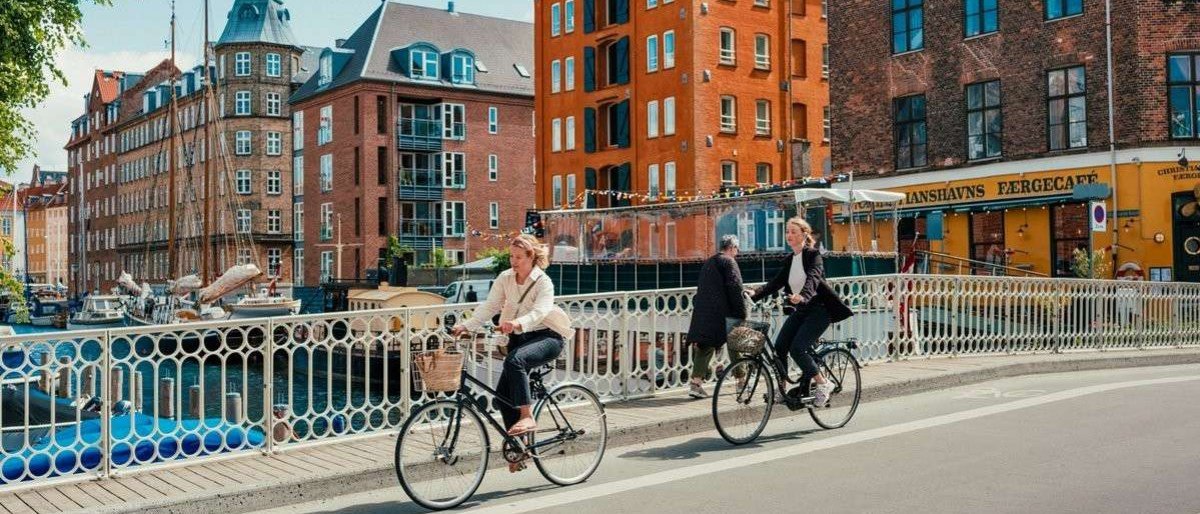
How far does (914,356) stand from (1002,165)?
18521 millimetres

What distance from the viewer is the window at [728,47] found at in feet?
168

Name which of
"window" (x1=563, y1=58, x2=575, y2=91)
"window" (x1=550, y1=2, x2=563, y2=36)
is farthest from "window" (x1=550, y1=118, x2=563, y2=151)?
"window" (x1=550, y1=2, x2=563, y2=36)

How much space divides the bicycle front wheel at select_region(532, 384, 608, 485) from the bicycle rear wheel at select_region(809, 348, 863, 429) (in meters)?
2.80

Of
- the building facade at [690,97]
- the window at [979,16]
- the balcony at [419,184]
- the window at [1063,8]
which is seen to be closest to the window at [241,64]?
the balcony at [419,184]

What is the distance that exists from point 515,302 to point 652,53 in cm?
4582

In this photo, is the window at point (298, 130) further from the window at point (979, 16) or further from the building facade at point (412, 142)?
the window at point (979, 16)

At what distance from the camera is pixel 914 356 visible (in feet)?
52.5

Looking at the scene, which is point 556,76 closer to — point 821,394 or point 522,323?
point 821,394

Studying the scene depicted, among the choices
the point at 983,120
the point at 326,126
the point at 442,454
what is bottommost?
the point at 442,454

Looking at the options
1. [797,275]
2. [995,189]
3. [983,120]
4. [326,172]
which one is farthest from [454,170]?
[797,275]

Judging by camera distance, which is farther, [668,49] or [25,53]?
[668,49]

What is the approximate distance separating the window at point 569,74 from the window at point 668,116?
25.1 feet

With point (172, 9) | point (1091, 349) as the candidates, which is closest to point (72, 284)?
point (172, 9)

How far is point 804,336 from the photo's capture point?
10188mm
